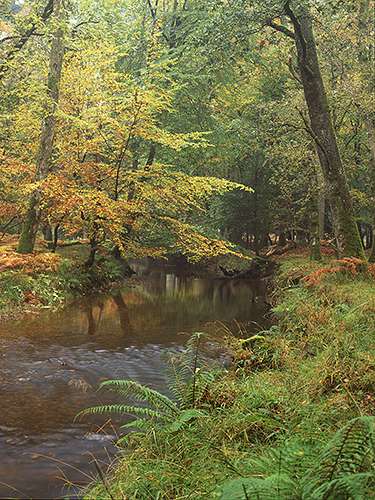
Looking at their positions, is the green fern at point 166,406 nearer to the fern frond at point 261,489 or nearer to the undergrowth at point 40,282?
the fern frond at point 261,489

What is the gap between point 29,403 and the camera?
6238 mm

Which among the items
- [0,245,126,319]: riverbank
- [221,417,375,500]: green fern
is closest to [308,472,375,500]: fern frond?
[221,417,375,500]: green fern

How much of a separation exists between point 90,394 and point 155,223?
12.0 m

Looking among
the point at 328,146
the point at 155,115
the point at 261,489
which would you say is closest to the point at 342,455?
the point at 261,489

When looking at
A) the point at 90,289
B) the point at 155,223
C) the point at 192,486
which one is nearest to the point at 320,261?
the point at 155,223

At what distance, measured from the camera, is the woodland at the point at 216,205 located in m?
4.16

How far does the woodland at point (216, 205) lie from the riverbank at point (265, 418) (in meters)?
0.03

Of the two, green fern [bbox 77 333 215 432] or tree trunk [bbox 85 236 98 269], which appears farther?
tree trunk [bbox 85 236 98 269]

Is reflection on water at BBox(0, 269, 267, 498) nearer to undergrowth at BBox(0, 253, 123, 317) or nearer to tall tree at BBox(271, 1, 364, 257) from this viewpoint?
undergrowth at BBox(0, 253, 123, 317)

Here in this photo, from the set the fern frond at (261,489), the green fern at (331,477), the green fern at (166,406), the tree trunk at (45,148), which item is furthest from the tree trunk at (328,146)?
the fern frond at (261,489)

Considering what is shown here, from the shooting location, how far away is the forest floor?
12.3 m

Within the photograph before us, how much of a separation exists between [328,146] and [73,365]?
26.9 feet

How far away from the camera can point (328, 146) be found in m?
12.0

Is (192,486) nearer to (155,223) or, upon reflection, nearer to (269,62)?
(155,223)
